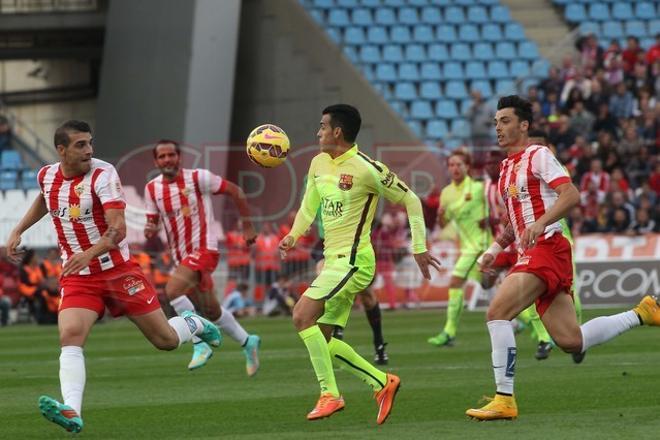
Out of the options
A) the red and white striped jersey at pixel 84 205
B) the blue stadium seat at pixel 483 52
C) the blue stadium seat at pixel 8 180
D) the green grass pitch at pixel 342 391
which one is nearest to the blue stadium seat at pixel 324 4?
the blue stadium seat at pixel 483 52

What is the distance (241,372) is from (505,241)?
449 centimetres

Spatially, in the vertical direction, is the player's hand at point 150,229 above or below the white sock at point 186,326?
above

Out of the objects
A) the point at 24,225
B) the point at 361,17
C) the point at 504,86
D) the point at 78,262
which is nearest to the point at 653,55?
the point at 504,86

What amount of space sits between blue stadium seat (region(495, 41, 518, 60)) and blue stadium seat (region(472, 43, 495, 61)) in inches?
5.8

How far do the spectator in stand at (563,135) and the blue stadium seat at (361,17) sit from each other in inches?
294

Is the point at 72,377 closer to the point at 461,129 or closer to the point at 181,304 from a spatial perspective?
the point at 181,304

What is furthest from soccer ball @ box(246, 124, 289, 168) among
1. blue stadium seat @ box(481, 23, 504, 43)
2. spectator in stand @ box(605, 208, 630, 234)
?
blue stadium seat @ box(481, 23, 504, 43)

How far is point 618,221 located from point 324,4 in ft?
36.3

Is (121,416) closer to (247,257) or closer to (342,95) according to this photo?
(247,257)

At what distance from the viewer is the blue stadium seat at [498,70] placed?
33.5m

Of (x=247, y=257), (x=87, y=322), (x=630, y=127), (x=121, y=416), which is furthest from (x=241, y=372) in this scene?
(x=630, y=127)

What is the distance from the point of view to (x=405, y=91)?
3297cm

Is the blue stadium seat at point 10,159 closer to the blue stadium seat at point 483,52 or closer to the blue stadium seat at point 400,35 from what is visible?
the blue stadium seat at point 400,35

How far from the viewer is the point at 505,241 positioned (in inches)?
417
